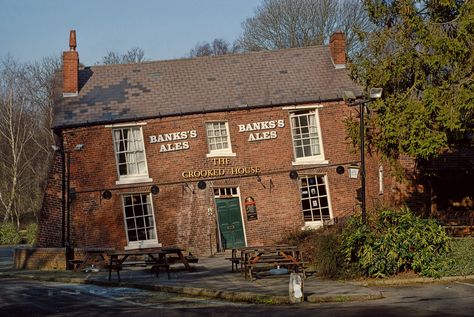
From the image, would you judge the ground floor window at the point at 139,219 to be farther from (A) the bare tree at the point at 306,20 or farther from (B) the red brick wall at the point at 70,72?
(A) the bare tree at the point at 306,20

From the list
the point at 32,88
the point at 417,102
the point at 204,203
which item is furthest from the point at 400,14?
the point at 32,88

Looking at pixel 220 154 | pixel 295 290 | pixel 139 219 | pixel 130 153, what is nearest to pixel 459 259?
pixel 295 290

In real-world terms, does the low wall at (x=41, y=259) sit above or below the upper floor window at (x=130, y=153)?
below

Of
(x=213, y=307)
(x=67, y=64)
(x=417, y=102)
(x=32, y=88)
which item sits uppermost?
(x=32, y=88)

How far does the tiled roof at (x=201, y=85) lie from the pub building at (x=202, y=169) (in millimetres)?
83

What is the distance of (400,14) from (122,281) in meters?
12.2

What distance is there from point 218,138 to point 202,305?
14.9 meters

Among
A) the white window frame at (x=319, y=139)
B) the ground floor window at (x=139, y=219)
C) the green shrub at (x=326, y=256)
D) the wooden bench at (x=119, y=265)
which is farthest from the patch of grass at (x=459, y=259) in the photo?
the ground floor window at (x=139, y=219)

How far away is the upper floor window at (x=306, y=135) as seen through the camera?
30.3 metres

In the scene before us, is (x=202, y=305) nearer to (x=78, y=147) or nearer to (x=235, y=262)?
(x=235, y=262)

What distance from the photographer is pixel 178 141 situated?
29750 millimetres

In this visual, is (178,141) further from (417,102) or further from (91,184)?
(417,102)

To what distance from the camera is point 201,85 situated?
3136 centimetres

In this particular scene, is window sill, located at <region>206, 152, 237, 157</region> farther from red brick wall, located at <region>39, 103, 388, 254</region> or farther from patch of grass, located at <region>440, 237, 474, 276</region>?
patch of grass, located at <region>440, 237, 474, 276</region>
